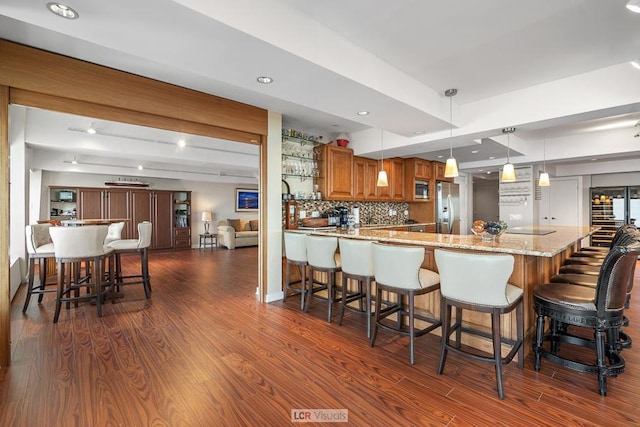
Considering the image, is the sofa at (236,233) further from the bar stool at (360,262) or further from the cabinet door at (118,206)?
the bar stool at (360,262)

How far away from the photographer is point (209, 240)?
31.7 feet

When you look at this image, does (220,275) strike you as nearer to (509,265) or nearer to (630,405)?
(509,265)

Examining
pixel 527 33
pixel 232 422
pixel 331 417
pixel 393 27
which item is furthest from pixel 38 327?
pixel 527 33

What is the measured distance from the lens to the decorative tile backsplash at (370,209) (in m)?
4.79

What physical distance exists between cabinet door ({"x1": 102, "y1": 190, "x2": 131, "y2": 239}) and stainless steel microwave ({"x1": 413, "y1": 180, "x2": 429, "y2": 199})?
7350mm

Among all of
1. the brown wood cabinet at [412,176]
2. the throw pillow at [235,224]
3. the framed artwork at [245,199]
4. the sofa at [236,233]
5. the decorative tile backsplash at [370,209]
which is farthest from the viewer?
the framed artwork at [245,199]

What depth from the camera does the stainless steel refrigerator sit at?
6490 mm

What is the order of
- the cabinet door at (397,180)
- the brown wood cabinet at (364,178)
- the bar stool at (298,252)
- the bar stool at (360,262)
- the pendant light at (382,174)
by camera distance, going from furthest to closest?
the cabinet door at (397,180)
the brown wood cabinet at (364,178)
the pendant light at (382,174)
the bar stool at (298,252)
the bar stool at (360,262)

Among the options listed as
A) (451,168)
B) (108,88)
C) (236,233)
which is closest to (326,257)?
(451,168)

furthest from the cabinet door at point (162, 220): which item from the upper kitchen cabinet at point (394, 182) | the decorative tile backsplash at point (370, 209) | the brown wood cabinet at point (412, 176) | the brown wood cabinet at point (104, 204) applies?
the brown wood cabinet at point (412, 176)

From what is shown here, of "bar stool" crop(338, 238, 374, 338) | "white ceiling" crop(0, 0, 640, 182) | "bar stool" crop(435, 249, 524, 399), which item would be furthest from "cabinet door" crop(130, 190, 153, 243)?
"bar stool" crop(435, 249, 524, 399)

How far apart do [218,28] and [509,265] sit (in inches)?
90.0

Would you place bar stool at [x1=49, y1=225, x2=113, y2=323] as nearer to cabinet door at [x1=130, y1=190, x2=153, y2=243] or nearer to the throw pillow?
cabinet door at [x1=130, y1=190, x2=153, y2=243]

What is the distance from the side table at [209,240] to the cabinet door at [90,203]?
2.69m
